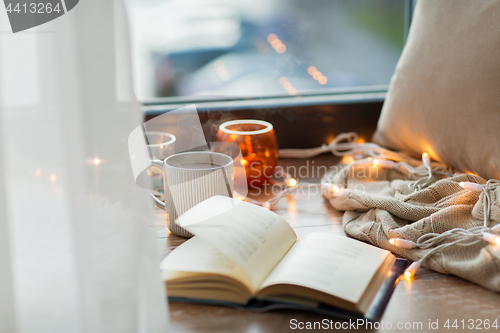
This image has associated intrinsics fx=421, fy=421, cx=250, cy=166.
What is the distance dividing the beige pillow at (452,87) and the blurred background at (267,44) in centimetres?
30

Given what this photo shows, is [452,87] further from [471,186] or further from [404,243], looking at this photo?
[404,243]

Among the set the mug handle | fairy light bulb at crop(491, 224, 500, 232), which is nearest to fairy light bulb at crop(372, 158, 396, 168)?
fairy light bulb at crop(491, 224, 500, 232)

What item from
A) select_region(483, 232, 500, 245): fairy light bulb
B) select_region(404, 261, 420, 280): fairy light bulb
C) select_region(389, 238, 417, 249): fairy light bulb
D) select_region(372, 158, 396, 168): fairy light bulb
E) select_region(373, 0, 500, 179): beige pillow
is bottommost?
select_region(404, 261, 420, 280): fairy light bulb

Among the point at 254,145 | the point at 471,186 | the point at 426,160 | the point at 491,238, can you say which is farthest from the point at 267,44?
the point at 491,238

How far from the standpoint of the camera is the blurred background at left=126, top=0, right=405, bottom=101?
44.6 inches

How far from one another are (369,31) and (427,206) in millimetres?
736

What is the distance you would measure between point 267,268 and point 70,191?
0.81 feet

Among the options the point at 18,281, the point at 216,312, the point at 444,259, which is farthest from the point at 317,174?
the point at 18,281

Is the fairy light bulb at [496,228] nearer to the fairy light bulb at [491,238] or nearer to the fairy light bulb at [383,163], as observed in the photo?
the fairy light bulb at [491,238]

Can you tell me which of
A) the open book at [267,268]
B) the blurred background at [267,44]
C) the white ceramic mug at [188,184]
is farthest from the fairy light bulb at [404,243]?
the blurred background at [267,44]

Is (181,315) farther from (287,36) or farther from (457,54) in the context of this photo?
(287,36)

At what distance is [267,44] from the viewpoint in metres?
1.17

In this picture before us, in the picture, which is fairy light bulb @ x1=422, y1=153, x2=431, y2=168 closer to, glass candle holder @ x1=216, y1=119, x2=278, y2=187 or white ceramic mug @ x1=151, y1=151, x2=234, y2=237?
glass candle holder @ x1=216, y1=119, x2=278, y2=187

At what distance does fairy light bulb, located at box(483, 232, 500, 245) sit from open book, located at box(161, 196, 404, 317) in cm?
12
